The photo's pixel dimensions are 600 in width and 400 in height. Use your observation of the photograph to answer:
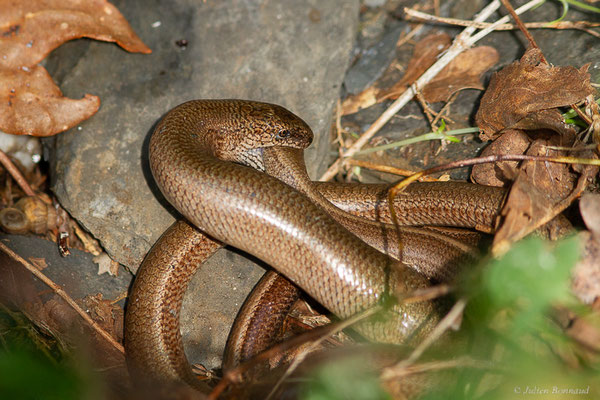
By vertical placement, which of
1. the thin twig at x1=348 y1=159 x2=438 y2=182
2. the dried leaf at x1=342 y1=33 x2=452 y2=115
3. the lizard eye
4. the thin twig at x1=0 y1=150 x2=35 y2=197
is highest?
the dried leaf at x1=342 y1=33 x2=452 y2=115

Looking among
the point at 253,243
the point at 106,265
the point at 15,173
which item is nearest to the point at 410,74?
the point at 253,243

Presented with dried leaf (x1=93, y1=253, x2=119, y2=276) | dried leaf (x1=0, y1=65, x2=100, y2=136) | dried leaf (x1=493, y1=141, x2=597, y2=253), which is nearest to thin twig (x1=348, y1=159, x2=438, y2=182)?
dried leaf (x1=493, y1=141, x2=597, y2=253)

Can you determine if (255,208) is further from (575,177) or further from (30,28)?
(30,28)

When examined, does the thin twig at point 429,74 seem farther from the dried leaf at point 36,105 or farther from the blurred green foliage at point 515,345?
the dried leaf at point 36,105

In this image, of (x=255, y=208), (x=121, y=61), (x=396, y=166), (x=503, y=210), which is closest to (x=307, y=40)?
(x=396, y=166)

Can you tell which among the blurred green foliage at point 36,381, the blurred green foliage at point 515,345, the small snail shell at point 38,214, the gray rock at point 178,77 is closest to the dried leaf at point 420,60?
the gray rock at point 178,77

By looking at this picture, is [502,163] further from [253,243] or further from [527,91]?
[253,243]

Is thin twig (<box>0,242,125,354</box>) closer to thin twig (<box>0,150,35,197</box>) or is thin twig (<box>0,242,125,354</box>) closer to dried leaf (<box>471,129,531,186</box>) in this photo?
thin twig (<box>0,150,35,197</box>)
